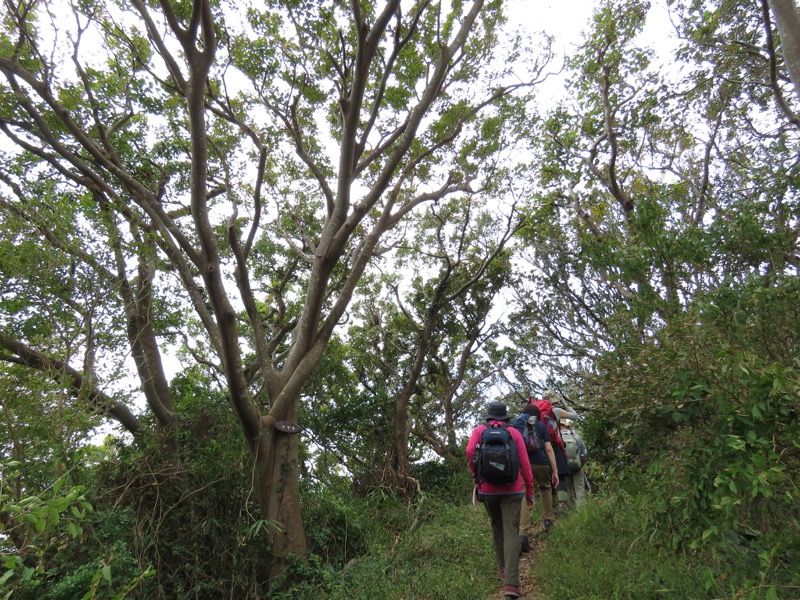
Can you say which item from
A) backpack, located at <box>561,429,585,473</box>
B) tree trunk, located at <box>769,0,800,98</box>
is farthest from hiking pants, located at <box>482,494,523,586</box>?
tree trunk, located at <box>769,0,800,98</box>

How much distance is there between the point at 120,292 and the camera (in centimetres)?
596

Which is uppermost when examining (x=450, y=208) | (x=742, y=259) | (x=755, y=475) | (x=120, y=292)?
(x=450, y=208)

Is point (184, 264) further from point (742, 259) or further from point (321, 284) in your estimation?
point (742, 259)

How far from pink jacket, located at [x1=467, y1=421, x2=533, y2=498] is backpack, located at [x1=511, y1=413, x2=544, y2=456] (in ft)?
3.80

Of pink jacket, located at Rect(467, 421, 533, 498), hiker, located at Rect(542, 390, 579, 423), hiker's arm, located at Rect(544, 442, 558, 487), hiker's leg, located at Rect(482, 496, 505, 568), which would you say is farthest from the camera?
hiker, located at Rect(542, 390, 579, 423)

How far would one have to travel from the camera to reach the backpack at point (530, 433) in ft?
20.2

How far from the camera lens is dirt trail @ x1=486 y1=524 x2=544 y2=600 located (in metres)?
4.80

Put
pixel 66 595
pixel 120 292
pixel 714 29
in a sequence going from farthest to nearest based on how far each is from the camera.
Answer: pixel 714 29
pixel 120 292
pixel 66 595

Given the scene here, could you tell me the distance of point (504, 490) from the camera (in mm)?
4637

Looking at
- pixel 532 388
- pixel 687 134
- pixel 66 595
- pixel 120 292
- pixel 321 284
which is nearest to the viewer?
pixel 66 595

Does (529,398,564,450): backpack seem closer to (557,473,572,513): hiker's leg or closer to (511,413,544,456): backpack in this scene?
(511,413,544,456): backpack

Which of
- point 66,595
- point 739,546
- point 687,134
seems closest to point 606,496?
point 739,546

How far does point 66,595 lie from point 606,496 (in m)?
6.24

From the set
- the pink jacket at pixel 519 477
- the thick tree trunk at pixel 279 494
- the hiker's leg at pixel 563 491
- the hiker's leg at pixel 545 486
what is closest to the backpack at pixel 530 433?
the hiker's leg at pixel 545 486
